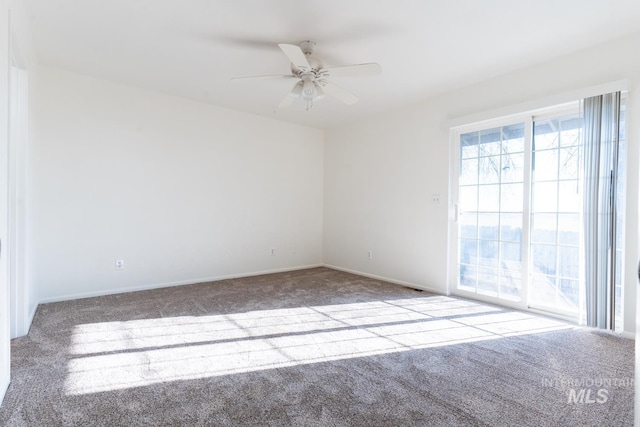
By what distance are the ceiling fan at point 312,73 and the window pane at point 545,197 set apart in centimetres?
214

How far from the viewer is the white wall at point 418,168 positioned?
2805 millimetres

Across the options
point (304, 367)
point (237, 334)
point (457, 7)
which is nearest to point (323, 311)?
point (237, 334)

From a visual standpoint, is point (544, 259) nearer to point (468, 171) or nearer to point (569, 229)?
point (569, 229)

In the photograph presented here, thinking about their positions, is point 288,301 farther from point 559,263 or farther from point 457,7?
point 457,7

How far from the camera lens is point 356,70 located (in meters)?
2.65

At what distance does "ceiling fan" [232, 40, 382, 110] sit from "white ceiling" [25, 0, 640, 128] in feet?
0.60

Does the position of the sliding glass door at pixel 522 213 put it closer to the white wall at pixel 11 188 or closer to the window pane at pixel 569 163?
the window pane at pixel 569 163

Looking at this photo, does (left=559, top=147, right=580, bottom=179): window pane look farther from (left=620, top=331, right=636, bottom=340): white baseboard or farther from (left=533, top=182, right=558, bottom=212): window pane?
(left=620, top=331, right=636, bottom=340): white baseboard

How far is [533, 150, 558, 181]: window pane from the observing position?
3.28 meters

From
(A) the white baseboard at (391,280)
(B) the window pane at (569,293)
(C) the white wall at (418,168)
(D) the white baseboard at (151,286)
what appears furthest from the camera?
(A) the white baseboard at (391,280)

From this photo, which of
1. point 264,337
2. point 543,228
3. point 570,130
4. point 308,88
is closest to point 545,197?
point 543,228

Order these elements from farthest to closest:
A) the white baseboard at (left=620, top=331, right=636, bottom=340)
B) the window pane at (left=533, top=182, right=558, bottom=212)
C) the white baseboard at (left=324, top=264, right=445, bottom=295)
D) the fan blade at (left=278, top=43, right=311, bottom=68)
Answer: the white baseboard at (left=324, top=264, right=445, bottom=295), the window pane at (left=533, top=182, right=558, bottom=212), the white baseboard at (left=620, top=331, right=636, bottom=340), the fan blade at (left=278, top=43, right=311, bottom=68)

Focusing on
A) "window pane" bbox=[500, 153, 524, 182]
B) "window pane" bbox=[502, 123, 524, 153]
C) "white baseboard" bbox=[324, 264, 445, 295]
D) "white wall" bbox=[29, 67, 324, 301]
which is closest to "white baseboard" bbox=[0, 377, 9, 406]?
"white wall" bbox=[29, 67, 324, 301]

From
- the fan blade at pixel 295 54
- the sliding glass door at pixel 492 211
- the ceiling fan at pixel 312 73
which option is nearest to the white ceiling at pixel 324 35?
the ceiling fan at pixel 312 73
